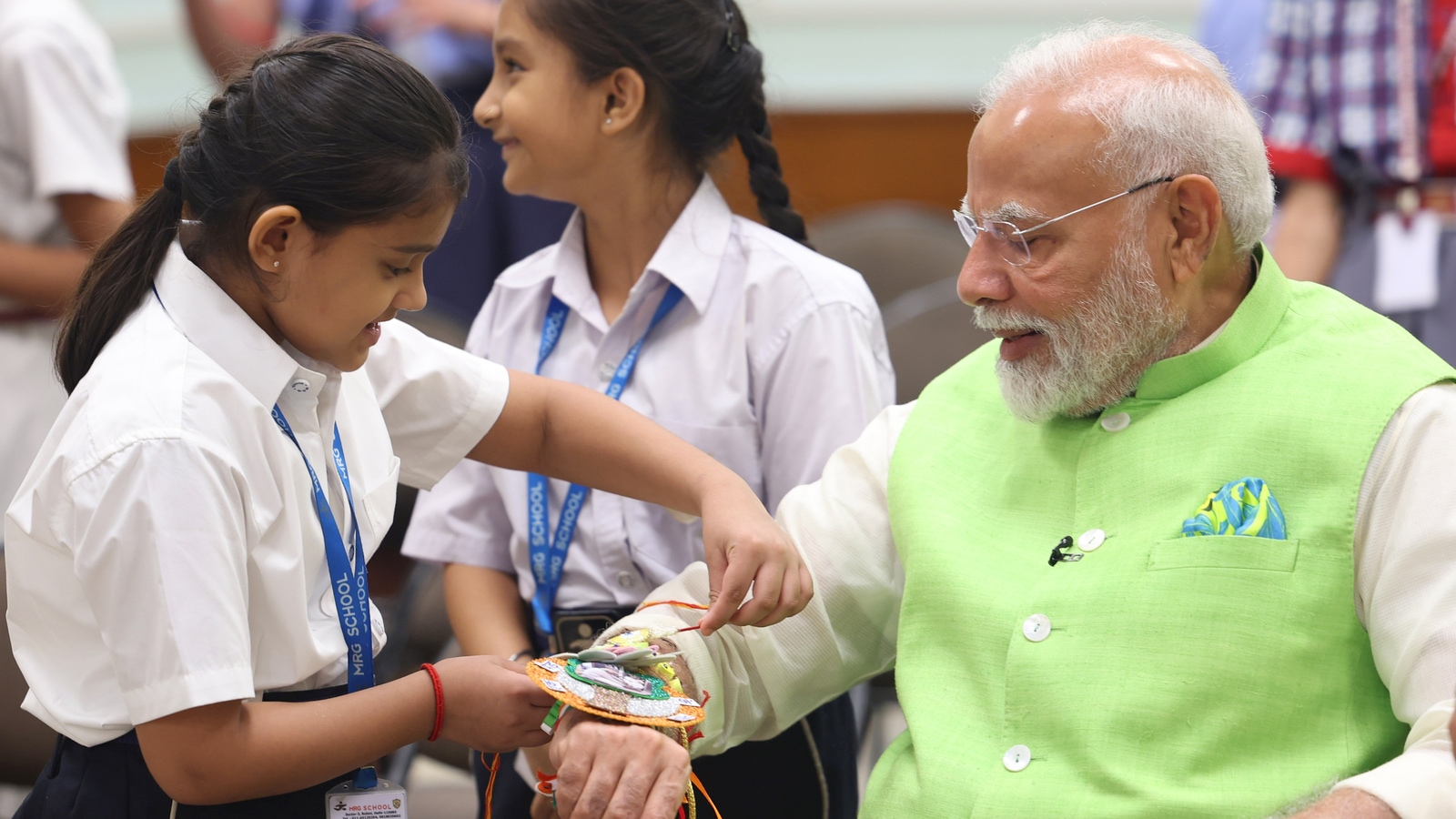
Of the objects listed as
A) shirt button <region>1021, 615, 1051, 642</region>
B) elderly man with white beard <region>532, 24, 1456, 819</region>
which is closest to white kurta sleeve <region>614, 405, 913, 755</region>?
elderly man with white beard <region>532, 24, 1456, 819</region>

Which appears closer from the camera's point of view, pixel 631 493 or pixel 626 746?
pixel 626 746

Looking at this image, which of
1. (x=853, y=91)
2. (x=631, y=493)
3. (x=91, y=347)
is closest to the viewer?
(x=91, y=347)

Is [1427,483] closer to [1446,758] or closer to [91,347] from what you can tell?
[1446,758]

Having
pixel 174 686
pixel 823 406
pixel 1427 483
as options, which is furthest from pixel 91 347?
pixel 1427 483

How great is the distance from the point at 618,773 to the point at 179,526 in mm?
574

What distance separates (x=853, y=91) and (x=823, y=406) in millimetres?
3497

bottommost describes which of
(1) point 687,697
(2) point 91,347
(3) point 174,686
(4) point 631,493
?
(1) point 687,697

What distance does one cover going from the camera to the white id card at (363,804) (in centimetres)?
170

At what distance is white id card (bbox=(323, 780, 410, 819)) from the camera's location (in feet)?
5.58

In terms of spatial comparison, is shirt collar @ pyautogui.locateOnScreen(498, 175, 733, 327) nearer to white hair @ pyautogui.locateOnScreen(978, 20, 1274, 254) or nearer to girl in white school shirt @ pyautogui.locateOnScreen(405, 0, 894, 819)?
girl in white school shirt @ pyautogui.locateOnScreen(405, 0, 894, 819)

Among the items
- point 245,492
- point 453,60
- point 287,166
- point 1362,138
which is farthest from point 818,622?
point 453,60

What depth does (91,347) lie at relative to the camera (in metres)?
1.69

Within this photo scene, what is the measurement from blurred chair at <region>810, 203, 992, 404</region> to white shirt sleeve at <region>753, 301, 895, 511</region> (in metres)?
0.88

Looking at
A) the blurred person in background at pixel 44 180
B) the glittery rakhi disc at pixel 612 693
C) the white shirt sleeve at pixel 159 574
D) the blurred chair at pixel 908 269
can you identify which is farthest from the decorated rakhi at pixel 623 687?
the blurred person in background at pixel 44 180
